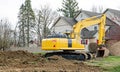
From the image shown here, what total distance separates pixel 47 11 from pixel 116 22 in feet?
98.7

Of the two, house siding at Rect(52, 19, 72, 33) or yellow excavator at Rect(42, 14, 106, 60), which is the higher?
house siding at Rect(52, 19, 72, 33)

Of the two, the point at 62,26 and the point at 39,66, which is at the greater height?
the point at 62,26

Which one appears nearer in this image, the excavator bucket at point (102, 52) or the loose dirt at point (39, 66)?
the loose dirt at point (39, 66)

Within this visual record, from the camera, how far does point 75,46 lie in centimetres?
2303

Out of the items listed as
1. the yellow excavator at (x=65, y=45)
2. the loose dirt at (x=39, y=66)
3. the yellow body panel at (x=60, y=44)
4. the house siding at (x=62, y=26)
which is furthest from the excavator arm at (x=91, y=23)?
the house siding at (x=62, y=26)

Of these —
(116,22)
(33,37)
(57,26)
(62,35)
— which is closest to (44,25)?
(33,37)

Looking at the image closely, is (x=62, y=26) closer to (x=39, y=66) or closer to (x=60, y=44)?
(x=60, y=44)

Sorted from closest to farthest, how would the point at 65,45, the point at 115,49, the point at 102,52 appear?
the point at 65,45 → the point at 102,52 → the point at 115,49

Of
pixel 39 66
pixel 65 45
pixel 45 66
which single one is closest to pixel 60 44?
pixel 65 45

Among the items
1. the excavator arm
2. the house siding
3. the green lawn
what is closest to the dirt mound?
the excavator arm

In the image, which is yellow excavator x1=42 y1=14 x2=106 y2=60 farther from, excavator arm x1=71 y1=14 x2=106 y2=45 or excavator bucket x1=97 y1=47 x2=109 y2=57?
excavator bucket x1=97 y1=47 x2=109 y2=57

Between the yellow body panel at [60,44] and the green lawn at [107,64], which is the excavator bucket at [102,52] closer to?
the yellow body panel at [60,44]

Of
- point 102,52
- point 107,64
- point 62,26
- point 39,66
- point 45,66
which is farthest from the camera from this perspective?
point 62,26

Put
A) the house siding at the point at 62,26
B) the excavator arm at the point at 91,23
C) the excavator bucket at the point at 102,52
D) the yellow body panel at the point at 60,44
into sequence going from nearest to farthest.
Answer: the yellow body panel at the point at 60,44 → the excavator arm at the point at 91,23 → the excavator bucket at the point at 102,52 → the house siding at the point at 62,26
